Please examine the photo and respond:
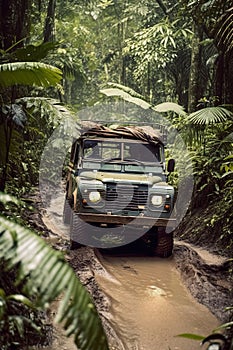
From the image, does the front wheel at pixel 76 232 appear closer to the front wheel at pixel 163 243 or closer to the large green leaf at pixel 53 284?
the front wheel at pixel 163 243

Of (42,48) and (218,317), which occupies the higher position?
(42,48)

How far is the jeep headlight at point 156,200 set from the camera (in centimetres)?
726

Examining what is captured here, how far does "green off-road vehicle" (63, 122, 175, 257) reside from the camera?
7.18 meters

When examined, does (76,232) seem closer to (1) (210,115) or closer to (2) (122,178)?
(2) (122,178)

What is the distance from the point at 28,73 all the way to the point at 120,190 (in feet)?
10.3

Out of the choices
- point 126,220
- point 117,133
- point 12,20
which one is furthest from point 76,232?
point 12,20

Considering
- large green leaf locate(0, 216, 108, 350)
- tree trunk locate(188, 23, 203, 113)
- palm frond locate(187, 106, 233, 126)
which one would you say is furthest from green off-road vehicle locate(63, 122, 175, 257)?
large green leaf locate(0, 216, 108, 350)

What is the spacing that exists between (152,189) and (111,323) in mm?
2781

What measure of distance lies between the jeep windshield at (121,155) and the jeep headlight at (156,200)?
85 cm

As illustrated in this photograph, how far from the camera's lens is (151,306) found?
554 centimetres

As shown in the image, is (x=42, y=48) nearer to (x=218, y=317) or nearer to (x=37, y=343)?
(x=37, y=343)

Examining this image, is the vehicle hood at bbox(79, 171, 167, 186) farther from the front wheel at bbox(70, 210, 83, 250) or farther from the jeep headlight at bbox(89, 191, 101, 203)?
the front wheel at bbox(70, 210, 83, 250)

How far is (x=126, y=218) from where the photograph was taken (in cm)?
719

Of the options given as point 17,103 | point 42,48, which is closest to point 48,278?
point 42,48
